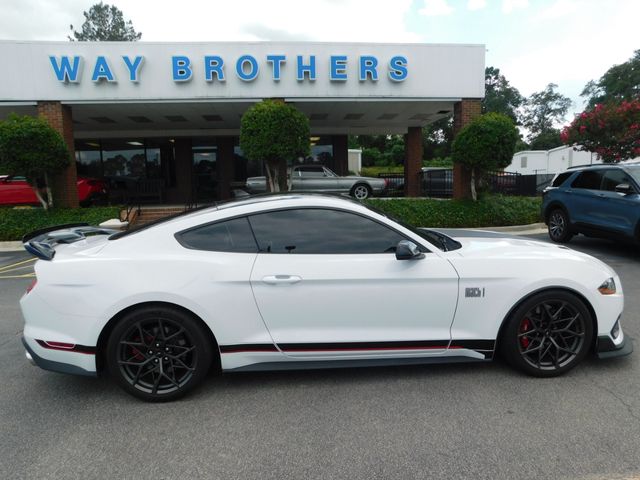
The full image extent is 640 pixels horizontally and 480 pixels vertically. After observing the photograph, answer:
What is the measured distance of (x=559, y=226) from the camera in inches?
376

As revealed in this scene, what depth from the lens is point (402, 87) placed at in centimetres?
1365

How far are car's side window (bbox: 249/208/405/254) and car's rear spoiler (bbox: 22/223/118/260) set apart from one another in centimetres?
156

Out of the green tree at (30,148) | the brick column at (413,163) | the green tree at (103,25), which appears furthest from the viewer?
the green tree at (103,25)

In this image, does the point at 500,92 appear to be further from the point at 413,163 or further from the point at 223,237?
the point at 223,237

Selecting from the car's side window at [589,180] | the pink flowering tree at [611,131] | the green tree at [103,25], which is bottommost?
the car's side window at [589,180]

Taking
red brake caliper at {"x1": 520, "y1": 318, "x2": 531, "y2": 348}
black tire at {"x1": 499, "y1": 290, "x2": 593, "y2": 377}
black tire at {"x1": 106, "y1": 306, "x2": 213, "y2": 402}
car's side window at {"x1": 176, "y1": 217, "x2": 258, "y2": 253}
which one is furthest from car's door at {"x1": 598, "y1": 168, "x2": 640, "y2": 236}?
black tire at {"x1": 106, "y1": 306, "x2": 213, "y2": 402}

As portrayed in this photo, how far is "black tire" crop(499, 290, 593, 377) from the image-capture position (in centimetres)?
325

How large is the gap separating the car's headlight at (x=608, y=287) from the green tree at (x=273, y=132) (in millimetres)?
9991

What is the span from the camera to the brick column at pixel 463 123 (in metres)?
13.9

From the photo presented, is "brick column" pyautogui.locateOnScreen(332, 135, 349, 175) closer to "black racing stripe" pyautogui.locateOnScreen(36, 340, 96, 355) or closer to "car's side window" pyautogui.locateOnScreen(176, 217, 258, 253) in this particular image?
"car's side window" pyautogui.locateOnScreen(176, 217, 258, 253)

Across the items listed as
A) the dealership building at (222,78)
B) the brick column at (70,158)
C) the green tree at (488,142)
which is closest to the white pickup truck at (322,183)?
the dealership building at (222,78)

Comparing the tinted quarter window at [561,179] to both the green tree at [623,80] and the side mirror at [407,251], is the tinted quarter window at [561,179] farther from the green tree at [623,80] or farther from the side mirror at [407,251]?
the green tree at [623,80]

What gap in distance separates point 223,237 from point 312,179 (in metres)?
13.2

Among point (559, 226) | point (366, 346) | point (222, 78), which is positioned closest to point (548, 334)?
point (366, 346)
